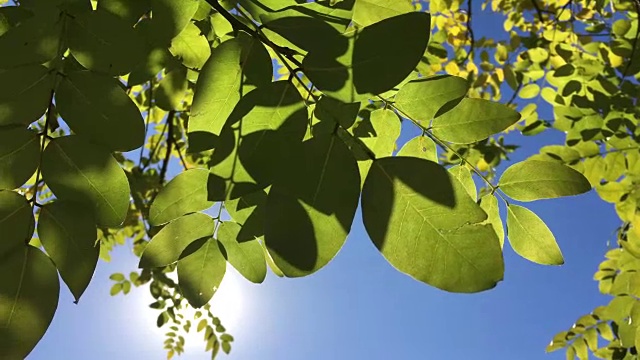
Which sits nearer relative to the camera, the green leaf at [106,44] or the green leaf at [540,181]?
the green leaf at [106,44]

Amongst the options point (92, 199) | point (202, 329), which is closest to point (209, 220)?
point (92, 199)

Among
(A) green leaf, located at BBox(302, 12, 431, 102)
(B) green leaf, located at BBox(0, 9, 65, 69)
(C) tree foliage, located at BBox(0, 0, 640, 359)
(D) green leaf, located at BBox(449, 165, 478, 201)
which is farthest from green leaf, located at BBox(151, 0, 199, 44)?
(D) green leaf, located at BBox(449, 165, 478, 201)

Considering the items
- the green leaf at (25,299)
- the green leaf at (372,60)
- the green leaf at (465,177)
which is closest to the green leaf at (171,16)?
the green leaf at (372,60)

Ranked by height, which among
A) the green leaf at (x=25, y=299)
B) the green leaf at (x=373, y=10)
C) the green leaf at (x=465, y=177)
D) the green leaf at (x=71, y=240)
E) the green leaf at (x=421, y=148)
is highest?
the green leaf at (x=373, y=10)

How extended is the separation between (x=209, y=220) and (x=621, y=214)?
5.63 ft

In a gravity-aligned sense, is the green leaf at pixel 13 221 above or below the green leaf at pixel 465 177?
below

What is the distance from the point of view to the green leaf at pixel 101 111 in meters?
0.72

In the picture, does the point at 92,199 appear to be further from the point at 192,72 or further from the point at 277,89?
the point at 192,72

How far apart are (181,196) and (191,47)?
1.00ft

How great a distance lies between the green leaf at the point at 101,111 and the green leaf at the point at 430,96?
1.24ft

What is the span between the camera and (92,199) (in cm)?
74

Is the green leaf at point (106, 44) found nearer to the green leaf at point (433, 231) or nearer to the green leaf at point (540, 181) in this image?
the green leaf at point (433, 231)

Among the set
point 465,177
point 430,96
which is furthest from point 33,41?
point 465,177

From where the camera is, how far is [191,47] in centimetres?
104
